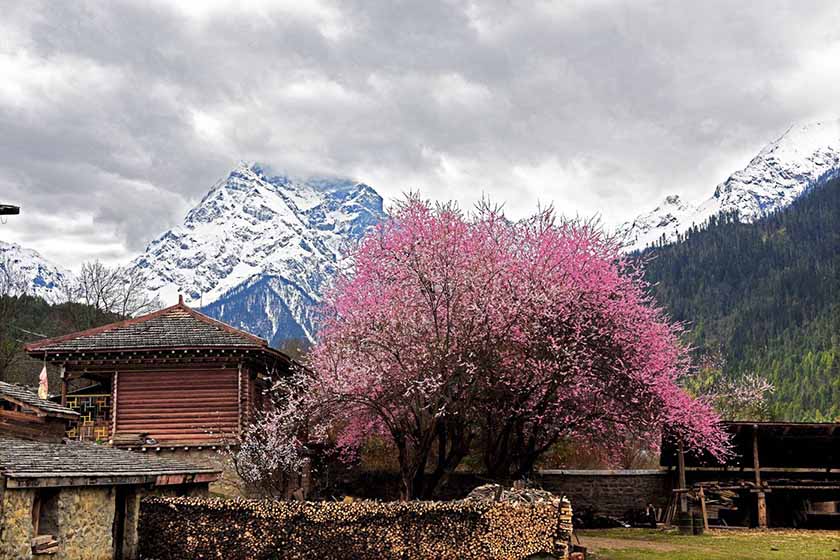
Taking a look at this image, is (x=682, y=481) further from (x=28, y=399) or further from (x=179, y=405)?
(x=28, y=399)

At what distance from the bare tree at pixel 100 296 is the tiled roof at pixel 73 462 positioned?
3612cm

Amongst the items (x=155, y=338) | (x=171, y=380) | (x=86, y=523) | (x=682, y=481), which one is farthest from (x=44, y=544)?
(x=682, y=481)

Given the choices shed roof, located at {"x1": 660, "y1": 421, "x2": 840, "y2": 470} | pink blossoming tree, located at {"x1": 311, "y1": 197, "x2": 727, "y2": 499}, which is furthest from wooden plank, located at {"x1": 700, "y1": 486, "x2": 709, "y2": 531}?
pink blossoming tree, located at {"x1": 311, "y1": 197, "x2": 727, "y2": 499}

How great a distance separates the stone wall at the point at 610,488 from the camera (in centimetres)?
3312

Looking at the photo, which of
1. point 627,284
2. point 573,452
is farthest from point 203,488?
point 573,452

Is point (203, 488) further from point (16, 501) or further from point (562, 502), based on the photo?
point (562, 502)

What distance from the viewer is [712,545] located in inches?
941

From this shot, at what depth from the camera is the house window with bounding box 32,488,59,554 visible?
58.1ft

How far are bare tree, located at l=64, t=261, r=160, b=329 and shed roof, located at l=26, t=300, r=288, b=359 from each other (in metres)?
25.9

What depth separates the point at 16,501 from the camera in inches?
666

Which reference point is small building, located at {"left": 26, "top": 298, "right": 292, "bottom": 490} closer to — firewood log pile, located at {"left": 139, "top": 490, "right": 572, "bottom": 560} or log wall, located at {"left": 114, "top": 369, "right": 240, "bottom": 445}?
log wall, located at {"left": 114, "top": 369, "right": 240, "bottom": 445}

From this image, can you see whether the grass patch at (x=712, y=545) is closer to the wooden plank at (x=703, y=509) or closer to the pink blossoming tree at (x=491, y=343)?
the wooden plank at (x=703, y=509)

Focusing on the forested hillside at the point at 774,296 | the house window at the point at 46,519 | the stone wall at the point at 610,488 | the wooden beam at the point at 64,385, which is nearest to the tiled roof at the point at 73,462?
the house window at the point at 46,519

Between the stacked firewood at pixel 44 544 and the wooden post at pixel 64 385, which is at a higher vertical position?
the wooden post at pixel 64 385
